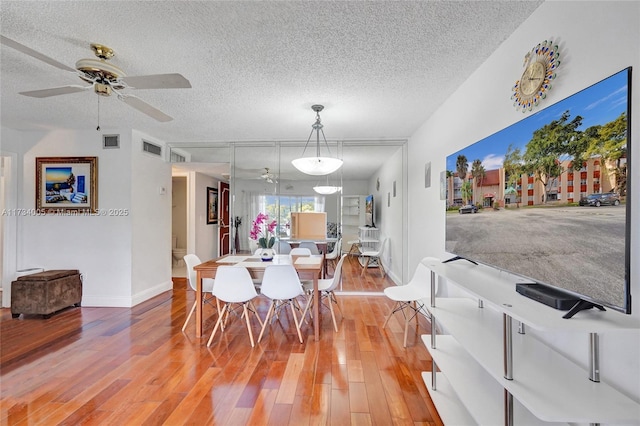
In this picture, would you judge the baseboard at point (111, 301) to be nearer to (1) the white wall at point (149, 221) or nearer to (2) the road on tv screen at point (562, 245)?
(1) the white wall at point (149, 221)

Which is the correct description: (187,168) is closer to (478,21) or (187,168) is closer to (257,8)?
(257,8)

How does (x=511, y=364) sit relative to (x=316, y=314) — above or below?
above

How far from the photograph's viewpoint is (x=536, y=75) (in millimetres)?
1610

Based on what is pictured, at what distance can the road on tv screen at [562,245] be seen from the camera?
1.03 meters

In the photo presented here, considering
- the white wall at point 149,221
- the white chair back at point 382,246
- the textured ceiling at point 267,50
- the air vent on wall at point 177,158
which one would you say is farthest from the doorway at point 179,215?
the white chair back at point 382,246

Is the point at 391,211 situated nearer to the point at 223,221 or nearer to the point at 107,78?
the point at 223,221

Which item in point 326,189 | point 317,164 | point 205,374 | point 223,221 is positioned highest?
point 317,164

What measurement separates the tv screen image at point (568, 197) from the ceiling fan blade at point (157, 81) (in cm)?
204

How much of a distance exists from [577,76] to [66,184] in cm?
550

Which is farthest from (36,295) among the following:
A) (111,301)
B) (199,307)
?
(199,307)

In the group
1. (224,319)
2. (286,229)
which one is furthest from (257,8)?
(286,229)

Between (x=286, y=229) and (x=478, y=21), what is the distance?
12.3 feet

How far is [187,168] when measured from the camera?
557 cm

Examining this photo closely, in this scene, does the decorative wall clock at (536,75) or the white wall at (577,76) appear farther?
the decorative wall clock at (536,75)
